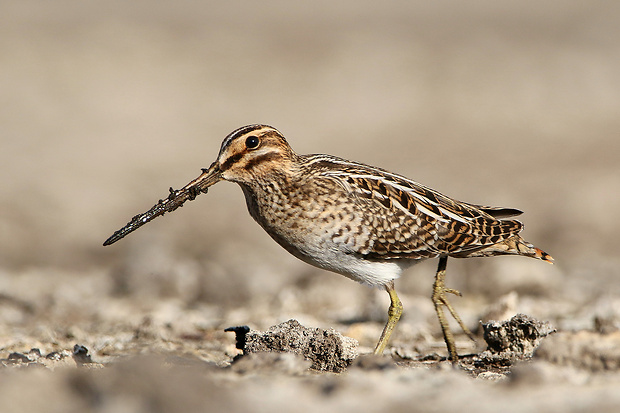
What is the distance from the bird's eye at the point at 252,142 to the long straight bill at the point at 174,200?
1.14 feet

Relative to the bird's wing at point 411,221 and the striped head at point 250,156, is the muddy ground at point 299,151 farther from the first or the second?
the striped head at point 250,156

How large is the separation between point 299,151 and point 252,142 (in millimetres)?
11489

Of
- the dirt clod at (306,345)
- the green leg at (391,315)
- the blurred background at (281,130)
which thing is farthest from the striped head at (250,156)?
the blurred background at (281,130)

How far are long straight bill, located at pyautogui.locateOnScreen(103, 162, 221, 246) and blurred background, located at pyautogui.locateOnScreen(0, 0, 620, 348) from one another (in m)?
1.77

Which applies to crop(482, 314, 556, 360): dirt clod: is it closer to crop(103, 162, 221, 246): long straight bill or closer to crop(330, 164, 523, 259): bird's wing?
crop(330, 164, 523, 259): bird's wing

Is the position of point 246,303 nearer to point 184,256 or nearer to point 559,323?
point 184,256

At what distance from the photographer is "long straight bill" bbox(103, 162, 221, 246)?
26.1 feet

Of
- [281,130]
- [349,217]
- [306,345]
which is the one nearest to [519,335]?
[349,217]

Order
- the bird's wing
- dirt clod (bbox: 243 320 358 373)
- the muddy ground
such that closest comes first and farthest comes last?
the muddy ground < dirt clod (bbox: 243 320 358 373) < the bird's wing

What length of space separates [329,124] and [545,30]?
1151 centimetres

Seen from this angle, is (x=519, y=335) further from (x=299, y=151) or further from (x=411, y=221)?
(x=299, y=151)

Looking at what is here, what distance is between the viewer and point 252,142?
8.25 meters

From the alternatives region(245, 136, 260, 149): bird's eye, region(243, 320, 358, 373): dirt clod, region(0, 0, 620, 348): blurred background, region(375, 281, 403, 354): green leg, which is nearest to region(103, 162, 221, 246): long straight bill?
region(245, 136, 260, 149): bird's eye

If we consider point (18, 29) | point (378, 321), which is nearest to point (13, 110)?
→ point (18, 29)
